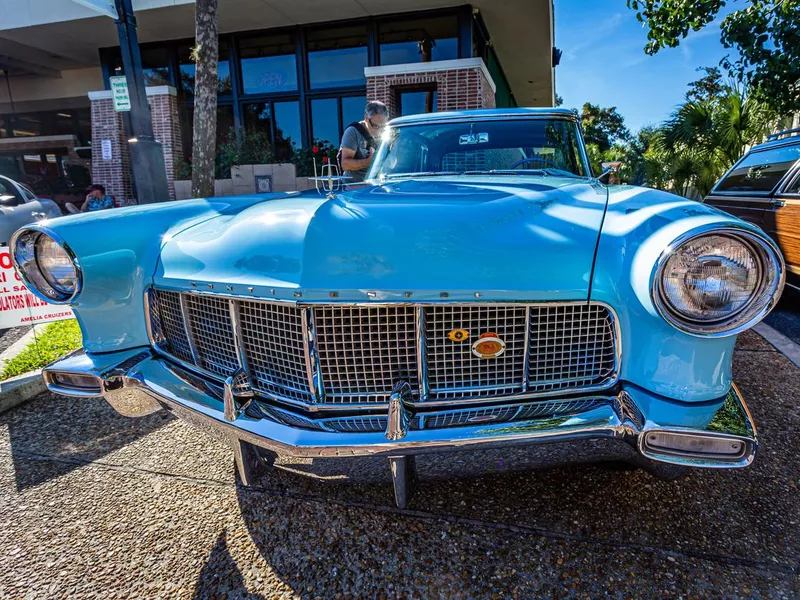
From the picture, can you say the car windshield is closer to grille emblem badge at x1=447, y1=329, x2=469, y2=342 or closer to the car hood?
the car hood

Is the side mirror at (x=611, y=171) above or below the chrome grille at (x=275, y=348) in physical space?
above

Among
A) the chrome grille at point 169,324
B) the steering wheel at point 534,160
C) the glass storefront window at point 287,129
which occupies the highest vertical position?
the glass storefront window at point 287,129

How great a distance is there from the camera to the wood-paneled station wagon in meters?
4.25

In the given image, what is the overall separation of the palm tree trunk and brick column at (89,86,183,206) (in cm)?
468

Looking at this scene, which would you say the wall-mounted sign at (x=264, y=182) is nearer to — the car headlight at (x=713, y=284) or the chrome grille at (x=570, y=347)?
the chrome grille at (x=570, y=347)

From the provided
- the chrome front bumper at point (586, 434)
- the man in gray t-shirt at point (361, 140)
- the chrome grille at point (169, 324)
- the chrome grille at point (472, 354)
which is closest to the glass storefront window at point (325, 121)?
the man in gray t-shirt at point (361, 140)

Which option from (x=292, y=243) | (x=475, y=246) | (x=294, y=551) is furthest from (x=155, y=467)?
(x=475, y=246)

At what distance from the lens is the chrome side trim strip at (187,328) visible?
181cm

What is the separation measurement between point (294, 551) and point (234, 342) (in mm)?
732

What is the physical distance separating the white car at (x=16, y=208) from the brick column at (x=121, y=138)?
3.53 metres

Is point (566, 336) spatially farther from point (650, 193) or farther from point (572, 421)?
point (650, 193)

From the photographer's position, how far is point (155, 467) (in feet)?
7.29

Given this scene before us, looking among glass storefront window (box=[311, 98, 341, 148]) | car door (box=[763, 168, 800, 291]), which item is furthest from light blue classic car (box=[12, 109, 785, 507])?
glass storefront window (box=[311, 98, 341, 148])

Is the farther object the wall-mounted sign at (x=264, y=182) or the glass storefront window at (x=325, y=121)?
the glass storefront window at (x=325, y=121)
